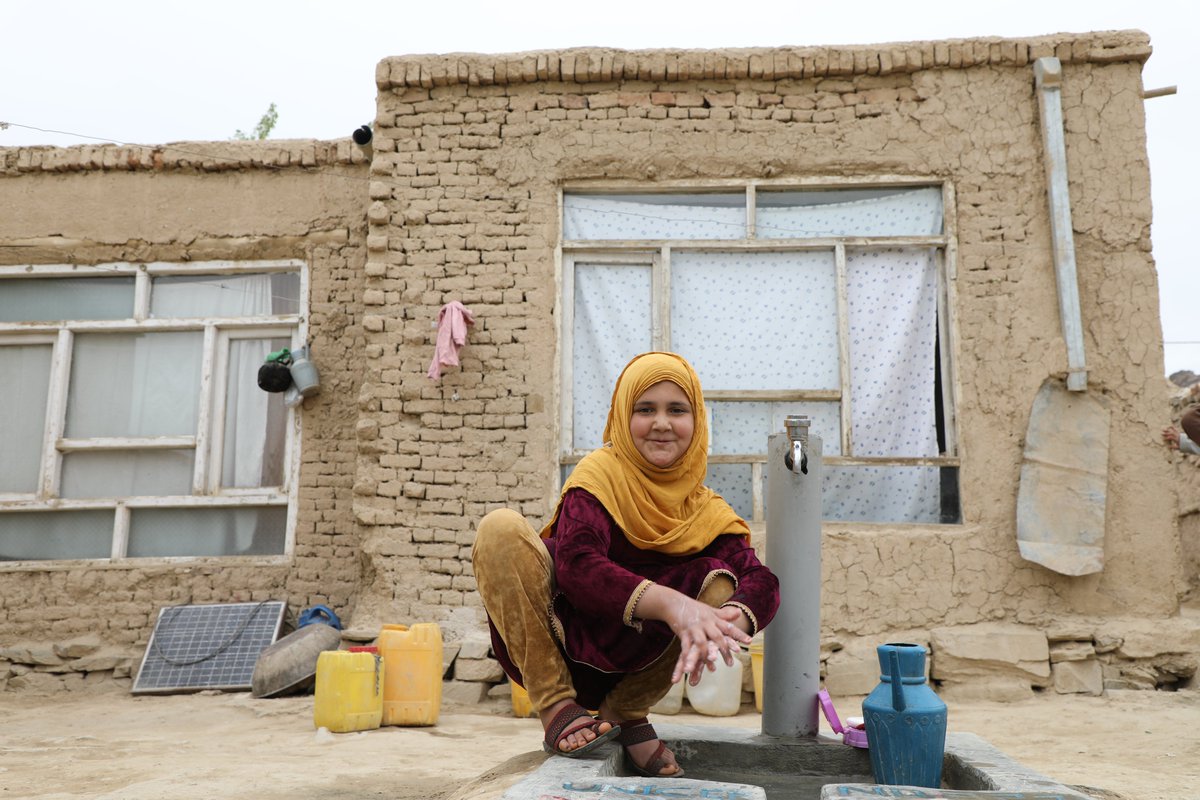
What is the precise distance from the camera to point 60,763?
3.80 meters

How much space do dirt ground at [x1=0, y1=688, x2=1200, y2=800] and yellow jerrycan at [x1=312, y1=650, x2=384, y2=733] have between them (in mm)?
76

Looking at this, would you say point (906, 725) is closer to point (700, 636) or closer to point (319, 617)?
point (700, 636)

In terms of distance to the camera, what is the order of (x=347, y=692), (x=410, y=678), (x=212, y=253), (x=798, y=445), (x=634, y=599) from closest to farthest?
(x=634, y=599)
(x=798, y=445)
(x=347, y=692)
(x=410, y=678)
(x=212, y=253)

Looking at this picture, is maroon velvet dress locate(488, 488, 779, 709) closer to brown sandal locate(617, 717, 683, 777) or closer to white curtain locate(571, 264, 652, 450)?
brown sandal locate(617, 717, 683, 777)

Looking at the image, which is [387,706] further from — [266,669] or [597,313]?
[597,313]

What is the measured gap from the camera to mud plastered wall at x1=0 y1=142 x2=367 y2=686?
245 inches

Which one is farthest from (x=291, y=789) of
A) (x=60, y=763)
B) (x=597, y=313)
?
(x=597, y=313)

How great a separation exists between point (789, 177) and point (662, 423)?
12.6 feet

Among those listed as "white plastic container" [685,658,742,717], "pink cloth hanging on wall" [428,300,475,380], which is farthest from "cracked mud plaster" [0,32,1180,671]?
"white plastic container" [685,658,742,717]

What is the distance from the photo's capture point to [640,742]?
241cm

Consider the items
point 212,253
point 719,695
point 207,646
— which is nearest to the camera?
point 719,695

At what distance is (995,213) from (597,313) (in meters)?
2.42

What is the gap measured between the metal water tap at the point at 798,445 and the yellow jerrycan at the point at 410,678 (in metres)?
2.70

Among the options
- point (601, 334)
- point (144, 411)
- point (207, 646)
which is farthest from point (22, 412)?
point (601, 334)
